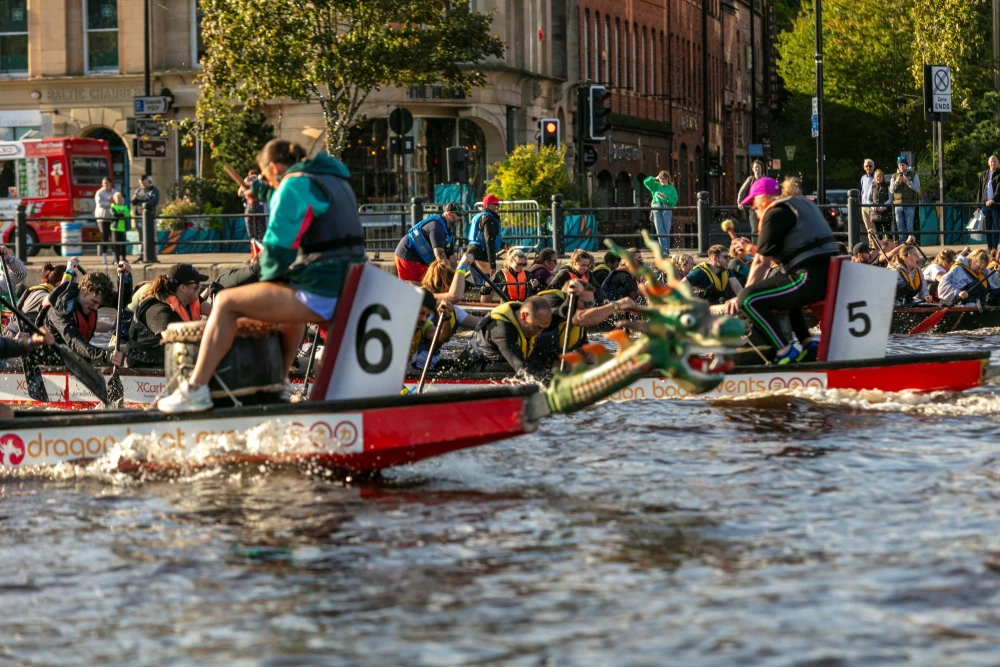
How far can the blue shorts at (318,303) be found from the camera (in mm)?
10141

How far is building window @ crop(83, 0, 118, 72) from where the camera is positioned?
4569 cm

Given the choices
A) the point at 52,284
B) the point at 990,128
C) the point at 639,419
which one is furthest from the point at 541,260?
the point at 990,128

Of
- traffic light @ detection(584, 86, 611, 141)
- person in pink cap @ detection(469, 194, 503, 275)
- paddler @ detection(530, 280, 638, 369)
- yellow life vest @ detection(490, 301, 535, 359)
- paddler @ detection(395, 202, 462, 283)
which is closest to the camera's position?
yellow life vest @ detection(490, 301, 535, 359)

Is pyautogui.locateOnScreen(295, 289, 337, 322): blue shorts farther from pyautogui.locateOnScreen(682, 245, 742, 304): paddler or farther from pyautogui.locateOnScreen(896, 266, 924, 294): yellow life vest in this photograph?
pyautogui.locateOnScreen(896, 266, 924, 294): yellow life vest

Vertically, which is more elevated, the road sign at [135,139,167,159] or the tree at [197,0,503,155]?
the tree at [197,0,503,155]

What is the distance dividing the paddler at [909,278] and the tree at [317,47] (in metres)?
13.9

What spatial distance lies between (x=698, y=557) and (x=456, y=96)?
36.3 m

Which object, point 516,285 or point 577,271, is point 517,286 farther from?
point 577,271

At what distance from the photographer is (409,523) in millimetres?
9445

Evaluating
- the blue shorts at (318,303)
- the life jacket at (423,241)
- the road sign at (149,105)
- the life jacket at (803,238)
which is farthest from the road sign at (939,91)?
the road sign at (149,105)

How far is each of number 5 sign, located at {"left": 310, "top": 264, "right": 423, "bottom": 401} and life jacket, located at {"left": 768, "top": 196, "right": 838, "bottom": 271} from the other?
14.2 feet

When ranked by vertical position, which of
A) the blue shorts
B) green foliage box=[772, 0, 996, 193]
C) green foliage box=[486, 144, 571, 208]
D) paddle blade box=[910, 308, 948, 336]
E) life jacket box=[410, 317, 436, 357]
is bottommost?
paddle blade box=[910, 308, 948, 336]

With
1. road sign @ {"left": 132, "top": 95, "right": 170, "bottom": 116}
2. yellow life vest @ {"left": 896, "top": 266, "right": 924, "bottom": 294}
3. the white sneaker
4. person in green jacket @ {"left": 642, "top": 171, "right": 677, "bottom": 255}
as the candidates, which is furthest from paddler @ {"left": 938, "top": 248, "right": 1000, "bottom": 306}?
road sign @ {"left": 132, "top": 95, "right": 170, "bottom": 116}

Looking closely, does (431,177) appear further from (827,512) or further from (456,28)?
(827,512)
